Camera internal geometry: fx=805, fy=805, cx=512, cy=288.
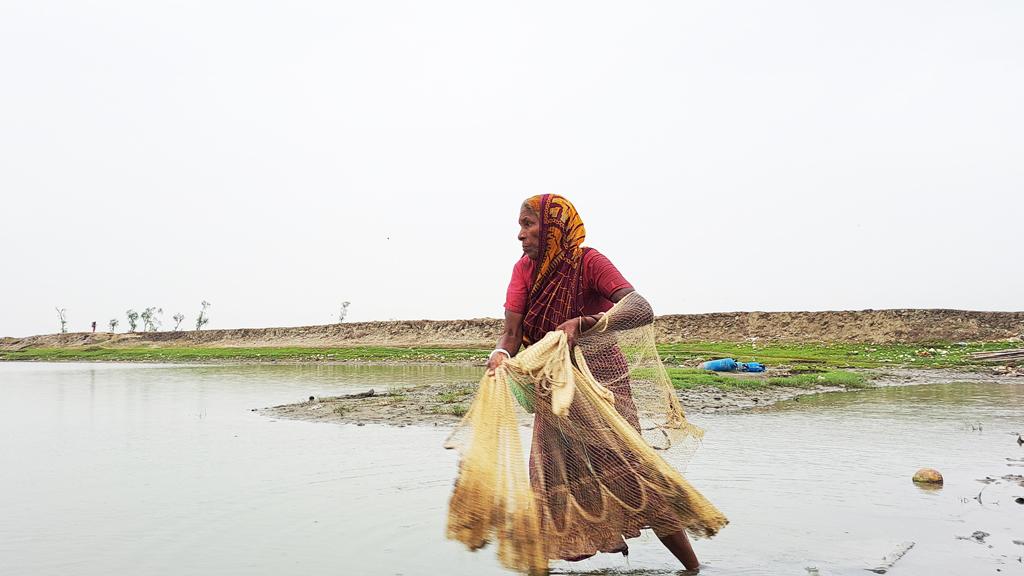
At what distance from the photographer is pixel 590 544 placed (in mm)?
4164

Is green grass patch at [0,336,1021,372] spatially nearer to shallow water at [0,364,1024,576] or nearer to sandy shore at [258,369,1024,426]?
sandy shore at [258,369,1024,426]

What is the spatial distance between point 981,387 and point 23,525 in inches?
710

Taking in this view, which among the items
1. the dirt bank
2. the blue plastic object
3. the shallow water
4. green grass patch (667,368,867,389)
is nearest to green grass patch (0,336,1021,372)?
the blue plastic object

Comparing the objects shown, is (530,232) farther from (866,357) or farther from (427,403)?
(866,357)

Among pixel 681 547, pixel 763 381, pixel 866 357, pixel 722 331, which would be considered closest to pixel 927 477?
pixel 681 547

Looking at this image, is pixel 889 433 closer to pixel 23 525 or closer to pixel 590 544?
pixel 590 544

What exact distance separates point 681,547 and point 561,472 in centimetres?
79

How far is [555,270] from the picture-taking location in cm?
443

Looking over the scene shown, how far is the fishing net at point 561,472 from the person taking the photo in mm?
3998

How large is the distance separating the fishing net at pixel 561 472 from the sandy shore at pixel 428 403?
6.98 m

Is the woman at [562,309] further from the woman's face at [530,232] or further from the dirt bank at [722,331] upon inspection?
the dirt bank at [722,331]

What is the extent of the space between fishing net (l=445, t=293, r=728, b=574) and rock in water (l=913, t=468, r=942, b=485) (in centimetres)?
346

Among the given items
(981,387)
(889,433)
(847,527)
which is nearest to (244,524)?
(847,527)

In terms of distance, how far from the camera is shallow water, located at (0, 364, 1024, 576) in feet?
15.6
